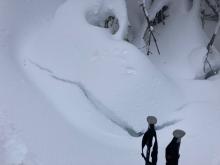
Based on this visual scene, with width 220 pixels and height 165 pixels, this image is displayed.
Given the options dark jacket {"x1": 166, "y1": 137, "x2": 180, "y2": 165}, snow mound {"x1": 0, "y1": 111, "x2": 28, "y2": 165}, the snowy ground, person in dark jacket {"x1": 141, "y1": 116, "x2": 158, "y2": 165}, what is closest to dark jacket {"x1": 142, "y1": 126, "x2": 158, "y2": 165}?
person in dark jacket {"x1": 141, "y1": 116, "x2": 158, "y2": 165}

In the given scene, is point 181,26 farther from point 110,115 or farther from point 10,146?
point 10,146

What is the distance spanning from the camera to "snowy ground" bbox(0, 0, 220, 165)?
19.9 ft

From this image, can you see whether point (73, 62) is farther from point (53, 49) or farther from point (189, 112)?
point (189, 112)

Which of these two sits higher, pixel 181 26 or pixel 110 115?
pixel 181 26

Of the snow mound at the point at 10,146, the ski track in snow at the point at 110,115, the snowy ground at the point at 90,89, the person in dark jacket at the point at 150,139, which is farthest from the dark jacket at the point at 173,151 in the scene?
the snow mound at the point at 10,146

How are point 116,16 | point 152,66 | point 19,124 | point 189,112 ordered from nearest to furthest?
point 19,124 → point 189,112 → point 152,66 → point 116,16

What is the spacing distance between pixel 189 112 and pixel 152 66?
88 cm

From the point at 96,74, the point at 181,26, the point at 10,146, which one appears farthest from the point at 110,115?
the point at 181,26

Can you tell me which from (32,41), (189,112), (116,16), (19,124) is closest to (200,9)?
(116,16)

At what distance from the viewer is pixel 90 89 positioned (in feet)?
22.8

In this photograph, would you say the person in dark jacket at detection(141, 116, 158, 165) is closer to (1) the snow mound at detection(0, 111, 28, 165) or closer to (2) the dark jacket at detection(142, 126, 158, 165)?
(2) the dark jacket at detection(142, 126, 158, 165)

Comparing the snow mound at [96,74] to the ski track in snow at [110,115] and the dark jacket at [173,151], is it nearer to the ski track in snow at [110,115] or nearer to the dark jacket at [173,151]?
the ski track in snow at [110,115]

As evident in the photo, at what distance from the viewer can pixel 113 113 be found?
21.9ft

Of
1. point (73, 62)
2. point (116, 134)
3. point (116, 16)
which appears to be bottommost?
point (116, 134)
